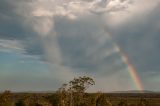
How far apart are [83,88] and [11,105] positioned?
18532 mm

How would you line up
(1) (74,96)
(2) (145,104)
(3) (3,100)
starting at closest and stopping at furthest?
1. (3) (3,100)
2. (1) (74,96)
3. (2) (145,104)

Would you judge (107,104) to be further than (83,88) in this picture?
No

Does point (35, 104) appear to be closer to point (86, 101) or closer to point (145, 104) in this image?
point (86, 101)

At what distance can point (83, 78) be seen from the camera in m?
76.0

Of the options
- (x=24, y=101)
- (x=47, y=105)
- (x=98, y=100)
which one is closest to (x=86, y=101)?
(x=98, y=100)

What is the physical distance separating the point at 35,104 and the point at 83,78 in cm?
1417

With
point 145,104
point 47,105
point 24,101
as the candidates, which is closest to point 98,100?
point 47,105

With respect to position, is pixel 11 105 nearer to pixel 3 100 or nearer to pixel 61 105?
pixel 3 100

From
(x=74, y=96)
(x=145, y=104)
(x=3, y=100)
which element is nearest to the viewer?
(x=3, y=100)

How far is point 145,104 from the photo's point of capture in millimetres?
96000

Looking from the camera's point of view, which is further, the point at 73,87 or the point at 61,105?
the point at 73,87

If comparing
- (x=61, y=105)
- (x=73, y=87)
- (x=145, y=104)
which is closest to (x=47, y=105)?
(x=61, y=105)

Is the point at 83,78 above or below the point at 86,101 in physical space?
above

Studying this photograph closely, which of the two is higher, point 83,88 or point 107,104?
point 83,88
